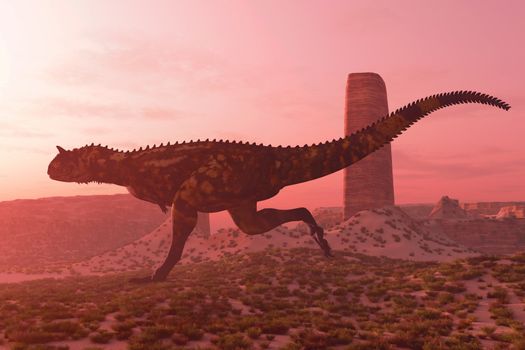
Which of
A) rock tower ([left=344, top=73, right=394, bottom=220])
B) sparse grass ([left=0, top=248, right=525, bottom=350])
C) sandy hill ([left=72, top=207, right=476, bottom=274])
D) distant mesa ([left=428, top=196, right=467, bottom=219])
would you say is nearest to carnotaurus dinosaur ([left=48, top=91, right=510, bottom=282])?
sparse grass ([left=0, top=248, right=525, bottom=350])

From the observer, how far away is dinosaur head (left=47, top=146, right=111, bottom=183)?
54.0 feet

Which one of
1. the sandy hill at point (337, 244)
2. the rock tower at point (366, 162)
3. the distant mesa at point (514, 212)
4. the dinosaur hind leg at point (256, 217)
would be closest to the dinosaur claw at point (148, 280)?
the dinosaur hind leg at point (256, 217)

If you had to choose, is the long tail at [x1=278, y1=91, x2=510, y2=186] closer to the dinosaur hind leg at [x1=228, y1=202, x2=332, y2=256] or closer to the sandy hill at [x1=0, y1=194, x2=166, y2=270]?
the dinosaur hind leg at [x1=228, y1=202, x2=332, y2=256]

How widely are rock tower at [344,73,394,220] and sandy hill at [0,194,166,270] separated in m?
34.9

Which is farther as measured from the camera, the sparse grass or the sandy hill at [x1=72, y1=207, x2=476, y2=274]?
the sandy hill at [x1=72, y1=207, x2=476, y2=274]

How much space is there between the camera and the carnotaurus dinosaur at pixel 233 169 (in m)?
14.8

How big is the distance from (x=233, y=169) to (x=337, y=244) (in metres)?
20.4

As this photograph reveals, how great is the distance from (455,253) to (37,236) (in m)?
55.3

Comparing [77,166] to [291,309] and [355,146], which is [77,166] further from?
[355,146]

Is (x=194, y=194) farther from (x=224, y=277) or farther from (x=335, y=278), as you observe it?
(x=335, y=278)

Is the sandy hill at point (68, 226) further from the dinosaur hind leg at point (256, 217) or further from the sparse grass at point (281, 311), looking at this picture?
the dinosaur hind leg at point (256, 217)

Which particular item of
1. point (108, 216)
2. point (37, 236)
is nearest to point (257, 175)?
point (37, 236)

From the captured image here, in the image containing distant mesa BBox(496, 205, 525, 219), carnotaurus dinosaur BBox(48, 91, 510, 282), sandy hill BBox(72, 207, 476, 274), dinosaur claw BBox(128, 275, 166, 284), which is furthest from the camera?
distant mesa BBox(496, 205, 525, 219)

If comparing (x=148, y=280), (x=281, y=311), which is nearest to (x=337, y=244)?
(x=148, y=280)
